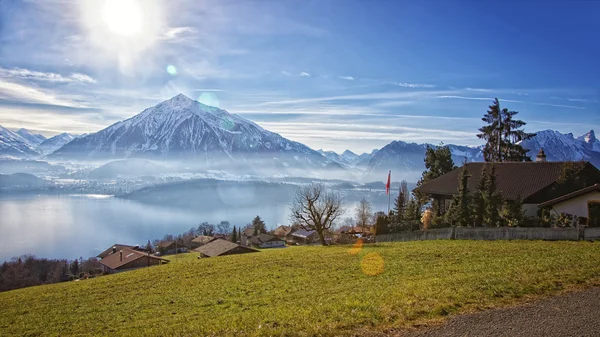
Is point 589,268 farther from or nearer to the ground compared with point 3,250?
farther from the ground

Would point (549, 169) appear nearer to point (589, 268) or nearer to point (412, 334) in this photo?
point (589, 268)

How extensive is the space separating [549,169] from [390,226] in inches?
604

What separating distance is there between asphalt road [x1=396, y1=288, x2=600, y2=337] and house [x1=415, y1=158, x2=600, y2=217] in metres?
22.2

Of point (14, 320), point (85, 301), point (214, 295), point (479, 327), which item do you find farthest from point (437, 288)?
point (14, 320)

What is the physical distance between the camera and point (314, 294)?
41.8ft

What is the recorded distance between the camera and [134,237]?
18588cm

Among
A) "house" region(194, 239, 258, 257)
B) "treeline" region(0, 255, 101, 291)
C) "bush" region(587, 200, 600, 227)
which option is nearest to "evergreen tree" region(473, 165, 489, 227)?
"bush" region(587, 200, 600, 227)

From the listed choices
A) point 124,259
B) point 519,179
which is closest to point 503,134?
point 519,179

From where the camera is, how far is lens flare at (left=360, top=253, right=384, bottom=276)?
16094 mm

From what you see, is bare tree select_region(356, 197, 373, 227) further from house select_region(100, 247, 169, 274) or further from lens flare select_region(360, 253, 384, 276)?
lens flare select_region(360, 253, 384, 276)

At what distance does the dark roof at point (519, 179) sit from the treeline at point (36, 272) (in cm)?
6362

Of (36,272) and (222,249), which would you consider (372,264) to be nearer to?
(222,249)

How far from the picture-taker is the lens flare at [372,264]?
52.8 ft

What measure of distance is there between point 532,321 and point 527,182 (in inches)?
1159
